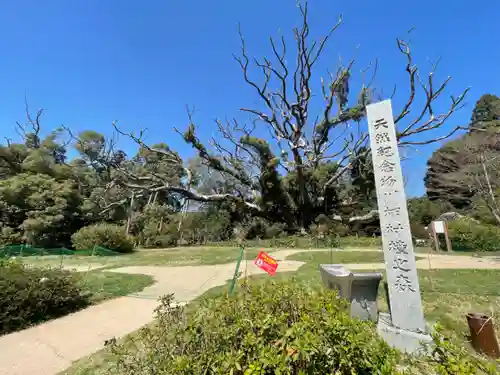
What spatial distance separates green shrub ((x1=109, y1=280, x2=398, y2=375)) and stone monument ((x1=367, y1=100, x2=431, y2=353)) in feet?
6.52

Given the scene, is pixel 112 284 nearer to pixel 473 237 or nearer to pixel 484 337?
pixel 484 337

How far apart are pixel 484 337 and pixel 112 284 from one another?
25.5 ft

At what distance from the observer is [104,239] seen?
1631cm

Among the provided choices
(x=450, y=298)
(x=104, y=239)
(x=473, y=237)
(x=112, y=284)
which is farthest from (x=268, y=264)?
(x=104, y=239)

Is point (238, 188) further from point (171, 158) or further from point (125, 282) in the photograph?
point (125, 282)

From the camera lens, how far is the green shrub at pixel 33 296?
4.12 meters

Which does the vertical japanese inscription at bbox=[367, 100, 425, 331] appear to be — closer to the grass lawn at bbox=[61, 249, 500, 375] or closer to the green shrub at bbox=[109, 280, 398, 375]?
the grass lawn at bbox=[61, 249, 500, 375]

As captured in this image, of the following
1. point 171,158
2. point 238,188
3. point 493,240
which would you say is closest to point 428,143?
point 493,240

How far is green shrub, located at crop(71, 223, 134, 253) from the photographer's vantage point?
1627cm

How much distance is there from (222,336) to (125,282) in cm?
666

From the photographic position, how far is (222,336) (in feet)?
5.46

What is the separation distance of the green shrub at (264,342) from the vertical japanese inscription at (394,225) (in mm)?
2042

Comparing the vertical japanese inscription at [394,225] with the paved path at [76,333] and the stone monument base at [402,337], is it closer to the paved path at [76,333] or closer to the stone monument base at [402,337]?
the stone monument base at [402,337]

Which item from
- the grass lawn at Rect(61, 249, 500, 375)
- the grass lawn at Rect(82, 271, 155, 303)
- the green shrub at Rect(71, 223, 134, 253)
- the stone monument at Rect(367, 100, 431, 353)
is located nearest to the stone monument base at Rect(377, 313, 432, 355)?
the stone monument at Rect(367, 100, 431, 353)
